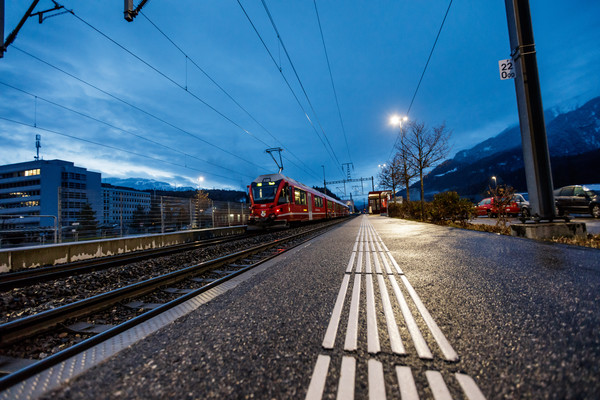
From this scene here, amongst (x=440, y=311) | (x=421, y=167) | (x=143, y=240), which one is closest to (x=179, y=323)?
(x=440, y=311)

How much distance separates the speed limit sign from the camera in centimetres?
673

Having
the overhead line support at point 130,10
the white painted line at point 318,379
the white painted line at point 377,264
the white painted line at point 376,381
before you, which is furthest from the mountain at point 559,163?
the white painted line at point 318,379

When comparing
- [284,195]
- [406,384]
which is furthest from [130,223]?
[406,384]

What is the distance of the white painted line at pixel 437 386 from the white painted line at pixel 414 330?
0.58 ft

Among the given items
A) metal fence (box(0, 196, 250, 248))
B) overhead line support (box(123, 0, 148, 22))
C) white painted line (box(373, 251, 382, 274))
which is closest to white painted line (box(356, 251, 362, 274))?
white painted line (box(373, 251, 382, 274))

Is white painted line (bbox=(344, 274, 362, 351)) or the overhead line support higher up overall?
the overhead line support

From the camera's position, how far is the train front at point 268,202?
14031mm

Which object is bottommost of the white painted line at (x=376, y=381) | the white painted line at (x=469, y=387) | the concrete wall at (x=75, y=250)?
the white painted line at (x=469, y=387)

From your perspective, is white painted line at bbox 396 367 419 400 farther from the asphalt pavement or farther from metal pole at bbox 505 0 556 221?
the asphalt pavement

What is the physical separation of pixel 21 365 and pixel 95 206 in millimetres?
10582

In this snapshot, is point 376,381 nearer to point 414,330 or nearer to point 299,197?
point 414,330

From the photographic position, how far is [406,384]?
130cm

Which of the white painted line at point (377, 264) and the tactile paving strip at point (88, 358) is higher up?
the tactile paving strip at point (88, 358)

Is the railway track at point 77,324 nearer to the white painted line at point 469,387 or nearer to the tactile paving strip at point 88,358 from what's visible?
the tactile paving strip at point 88,358
